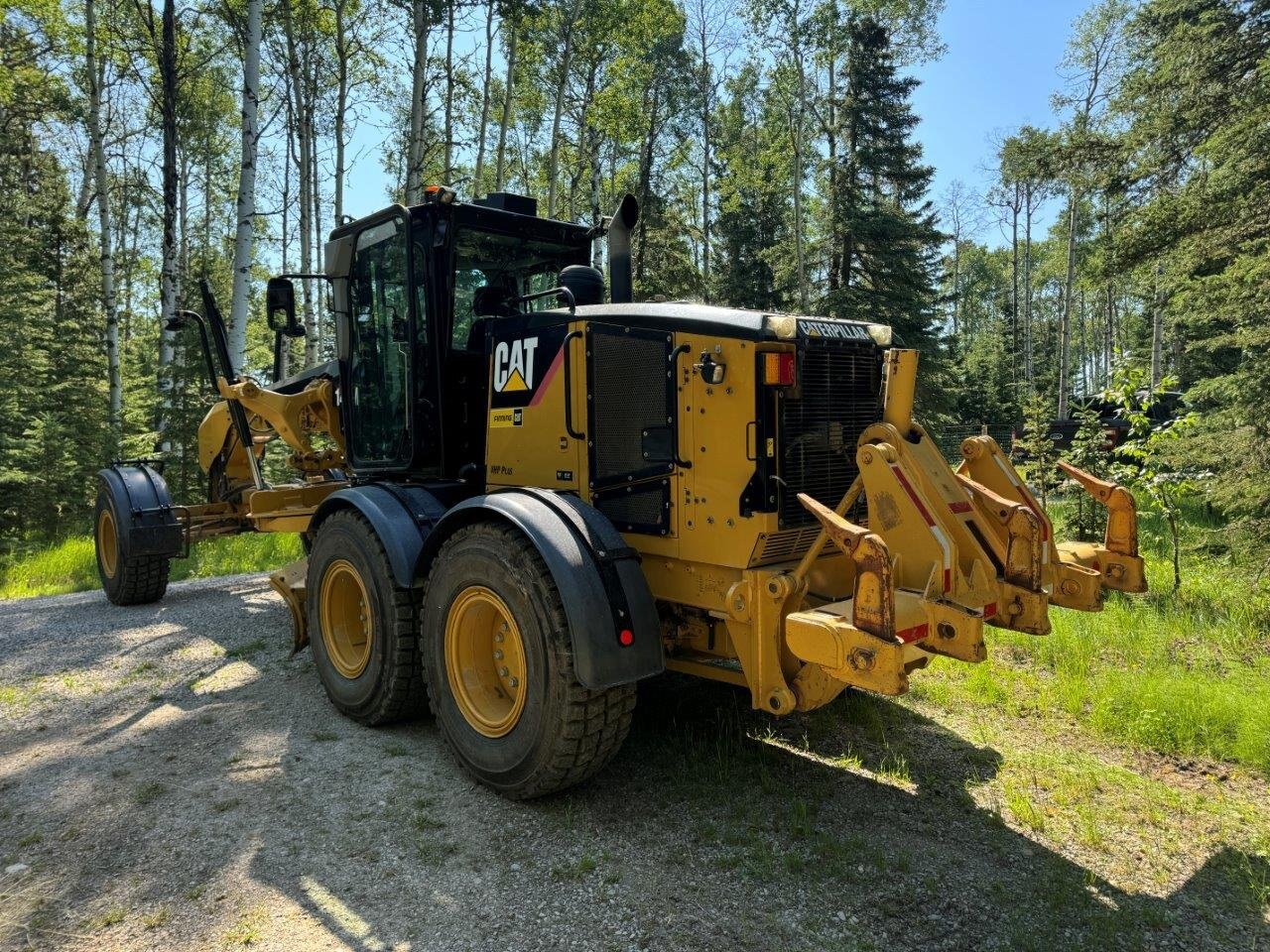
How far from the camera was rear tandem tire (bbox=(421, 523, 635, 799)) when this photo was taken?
3.54m

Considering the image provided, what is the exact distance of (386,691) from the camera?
4.60 m

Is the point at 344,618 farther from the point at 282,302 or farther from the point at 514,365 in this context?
the point at 282,302

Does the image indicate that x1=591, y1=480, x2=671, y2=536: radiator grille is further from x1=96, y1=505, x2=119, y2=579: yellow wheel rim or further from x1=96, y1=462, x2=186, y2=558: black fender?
x1=96, y1=505, x2=119, y2=579: yellow wheel rim

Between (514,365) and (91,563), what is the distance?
342 inches

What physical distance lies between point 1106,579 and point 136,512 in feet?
25.6

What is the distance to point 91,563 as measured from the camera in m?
10.4

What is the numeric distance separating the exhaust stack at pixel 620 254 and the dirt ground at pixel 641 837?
8.22ft

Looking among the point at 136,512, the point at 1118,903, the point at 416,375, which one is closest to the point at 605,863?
the point at 1118,903

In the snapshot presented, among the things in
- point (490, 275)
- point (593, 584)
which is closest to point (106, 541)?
point (490, 275)

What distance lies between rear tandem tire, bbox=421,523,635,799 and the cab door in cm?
157

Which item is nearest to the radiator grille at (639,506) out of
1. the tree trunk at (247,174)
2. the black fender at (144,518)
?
the black fender at (144,518)

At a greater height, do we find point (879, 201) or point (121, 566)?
point (879, 201)

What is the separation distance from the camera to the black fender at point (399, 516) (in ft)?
14.6

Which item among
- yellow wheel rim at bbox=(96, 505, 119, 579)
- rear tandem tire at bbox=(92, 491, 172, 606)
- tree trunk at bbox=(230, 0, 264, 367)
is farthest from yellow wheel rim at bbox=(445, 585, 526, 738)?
tree trunk at bbox=(230, 0, 264, 367)
